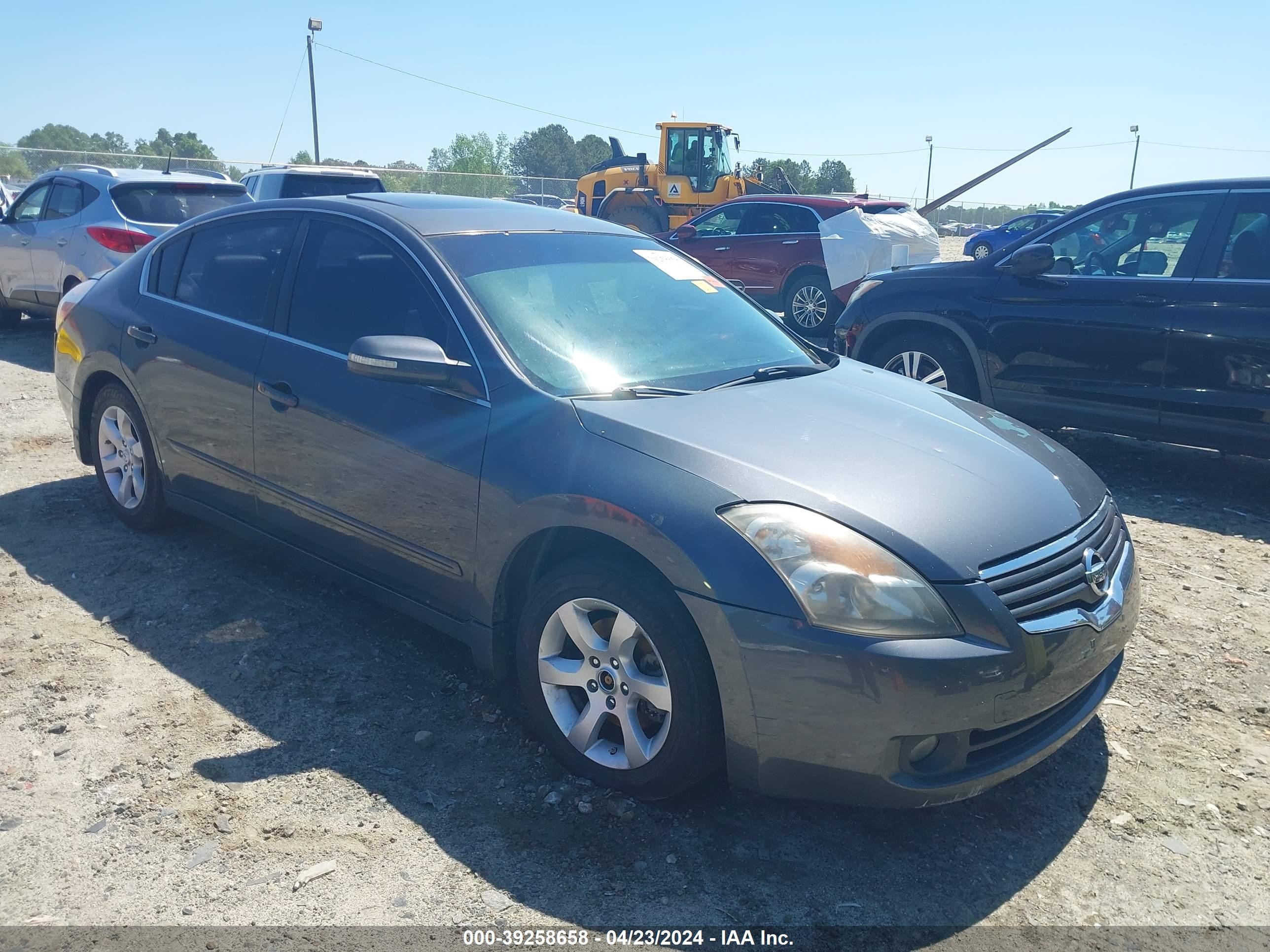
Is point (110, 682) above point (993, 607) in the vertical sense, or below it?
below

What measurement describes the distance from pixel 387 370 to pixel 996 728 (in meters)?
2.12

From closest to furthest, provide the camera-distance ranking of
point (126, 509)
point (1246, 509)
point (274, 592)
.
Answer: point (274, 592) < point (126, 509) < point (1246, 509)

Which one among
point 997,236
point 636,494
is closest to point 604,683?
point 636,494

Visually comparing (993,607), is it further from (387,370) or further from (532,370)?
(387,370)

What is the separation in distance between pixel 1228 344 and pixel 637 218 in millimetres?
14004

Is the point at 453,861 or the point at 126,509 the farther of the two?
the point at 126,509

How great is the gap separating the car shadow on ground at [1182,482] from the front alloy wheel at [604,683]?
3662mm

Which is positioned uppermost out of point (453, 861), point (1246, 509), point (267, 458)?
point (267, 458)

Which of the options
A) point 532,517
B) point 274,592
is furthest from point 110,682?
point 532,517

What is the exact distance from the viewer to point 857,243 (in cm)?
1231

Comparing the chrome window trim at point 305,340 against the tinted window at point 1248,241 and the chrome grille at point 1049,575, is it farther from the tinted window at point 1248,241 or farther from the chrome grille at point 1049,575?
the tinted window at point 1248,241

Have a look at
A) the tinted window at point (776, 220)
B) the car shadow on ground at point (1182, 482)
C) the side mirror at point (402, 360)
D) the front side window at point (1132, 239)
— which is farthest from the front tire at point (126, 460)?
the tinted window at point (776, 220)

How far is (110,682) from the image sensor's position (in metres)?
3.56

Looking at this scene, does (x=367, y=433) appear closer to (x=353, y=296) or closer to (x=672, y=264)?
(x=353, y=296)
